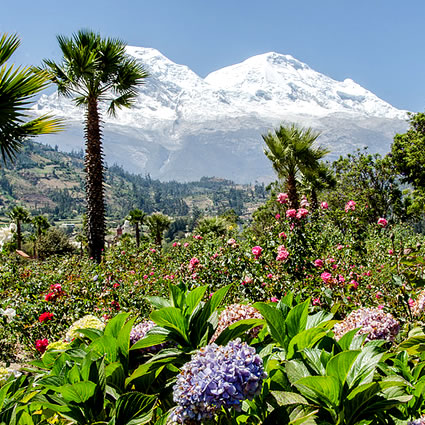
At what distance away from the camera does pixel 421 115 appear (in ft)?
76.8

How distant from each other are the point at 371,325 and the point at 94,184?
11.7 meters

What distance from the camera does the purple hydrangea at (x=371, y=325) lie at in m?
1.94

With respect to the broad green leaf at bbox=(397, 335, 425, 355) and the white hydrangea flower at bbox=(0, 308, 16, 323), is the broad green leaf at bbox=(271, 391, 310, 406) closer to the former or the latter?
the broad green leaf at bbox=(397, 335, 425, 355)

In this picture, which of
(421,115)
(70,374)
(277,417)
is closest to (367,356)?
(277,417)

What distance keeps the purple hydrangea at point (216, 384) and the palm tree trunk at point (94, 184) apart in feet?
38.1

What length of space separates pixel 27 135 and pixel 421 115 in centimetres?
2412

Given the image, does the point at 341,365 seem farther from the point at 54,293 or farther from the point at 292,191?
the point at 292,191

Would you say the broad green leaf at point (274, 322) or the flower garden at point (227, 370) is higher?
the broad green leaf at point (274, 322)

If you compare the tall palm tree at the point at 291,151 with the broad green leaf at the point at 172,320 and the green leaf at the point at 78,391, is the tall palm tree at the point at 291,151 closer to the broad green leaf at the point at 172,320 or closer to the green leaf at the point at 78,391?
the broad green leaf at the point at 172,320

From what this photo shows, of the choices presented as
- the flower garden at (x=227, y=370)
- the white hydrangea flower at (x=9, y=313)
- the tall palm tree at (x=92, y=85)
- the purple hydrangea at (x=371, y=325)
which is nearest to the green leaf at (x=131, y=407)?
the flower garden at (x=227, y=370)

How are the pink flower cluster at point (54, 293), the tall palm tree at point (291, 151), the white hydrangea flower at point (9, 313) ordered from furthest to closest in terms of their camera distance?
the tall palm tree at point (291, 151)
the pink flower cluster at point (54, 293)
the white hydrangea flower at point (9, 313)

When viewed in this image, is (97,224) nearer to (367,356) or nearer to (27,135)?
(27,135)

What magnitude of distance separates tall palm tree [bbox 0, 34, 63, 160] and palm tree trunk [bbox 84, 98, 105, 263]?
534 centimetres

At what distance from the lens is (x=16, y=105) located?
6418mm
